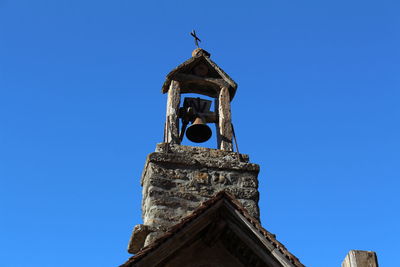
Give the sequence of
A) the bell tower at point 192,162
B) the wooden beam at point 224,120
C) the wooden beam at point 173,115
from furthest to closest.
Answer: the wooden beam at point 224,120 → the wooden beam at point 173,115 → the bell tower at point 192,162

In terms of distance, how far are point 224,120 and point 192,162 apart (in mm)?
1309

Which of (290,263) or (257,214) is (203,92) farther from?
(290,263)

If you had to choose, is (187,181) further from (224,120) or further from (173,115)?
(224,120)

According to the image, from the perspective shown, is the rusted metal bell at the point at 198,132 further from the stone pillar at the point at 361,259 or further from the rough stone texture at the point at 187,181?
the stone pillar at the point at 361,259

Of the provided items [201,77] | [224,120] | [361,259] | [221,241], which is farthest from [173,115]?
[361,259]

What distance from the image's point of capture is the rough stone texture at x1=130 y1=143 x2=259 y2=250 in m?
6.92

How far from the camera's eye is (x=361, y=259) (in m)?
4.86

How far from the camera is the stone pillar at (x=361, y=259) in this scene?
484 centimetres

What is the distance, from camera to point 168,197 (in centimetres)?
702

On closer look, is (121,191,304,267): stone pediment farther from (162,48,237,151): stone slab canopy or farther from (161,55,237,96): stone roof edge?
(161,55,237,96): stone roof edge

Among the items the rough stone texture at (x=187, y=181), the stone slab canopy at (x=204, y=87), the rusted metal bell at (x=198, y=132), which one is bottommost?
the rough stone texture at (x=187, y=181)

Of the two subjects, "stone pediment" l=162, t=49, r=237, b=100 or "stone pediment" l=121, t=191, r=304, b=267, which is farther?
"stone pediment" l=162, t=49, r=237, b=100

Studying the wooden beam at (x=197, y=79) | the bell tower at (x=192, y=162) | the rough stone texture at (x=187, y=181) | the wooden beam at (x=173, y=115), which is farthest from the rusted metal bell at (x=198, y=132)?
the wooden beam at (x=197, y=79)

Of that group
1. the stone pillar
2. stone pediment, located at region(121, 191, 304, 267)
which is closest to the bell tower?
stone pediment, located at region(121, 191, 304, 267)
